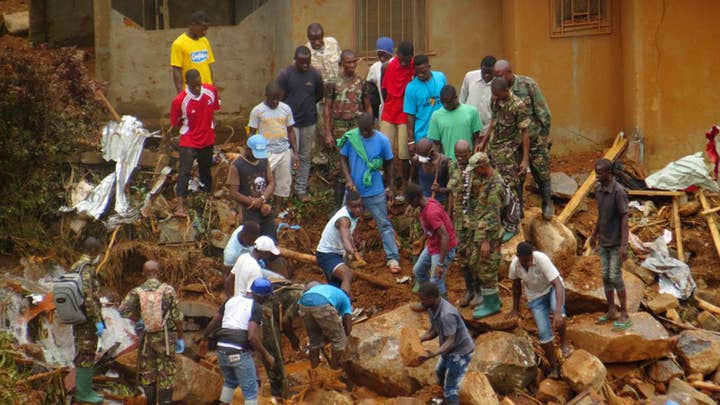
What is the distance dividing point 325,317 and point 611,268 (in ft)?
11.5

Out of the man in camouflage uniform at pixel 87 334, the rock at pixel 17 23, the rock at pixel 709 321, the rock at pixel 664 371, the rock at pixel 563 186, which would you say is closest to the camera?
the man in camouflage uniform at pixel 87 334

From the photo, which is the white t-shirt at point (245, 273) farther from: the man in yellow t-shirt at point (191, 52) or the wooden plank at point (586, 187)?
the wooden plank at point (586, 187)

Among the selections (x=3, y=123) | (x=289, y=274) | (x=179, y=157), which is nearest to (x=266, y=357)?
(x=289, y=274)

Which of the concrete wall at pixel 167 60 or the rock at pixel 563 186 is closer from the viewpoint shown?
the rock at pixel 563 186

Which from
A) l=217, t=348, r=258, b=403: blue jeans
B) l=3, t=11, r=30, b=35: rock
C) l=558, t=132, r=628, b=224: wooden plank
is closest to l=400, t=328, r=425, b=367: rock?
l=217, t=348, r=258, b=403: blue jeans

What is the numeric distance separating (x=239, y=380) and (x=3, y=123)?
18.9 feet

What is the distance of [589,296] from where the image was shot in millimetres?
16406

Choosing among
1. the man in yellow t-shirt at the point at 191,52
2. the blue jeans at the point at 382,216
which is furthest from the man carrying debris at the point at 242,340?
the man in yellow t-shirt at the point at 191,52

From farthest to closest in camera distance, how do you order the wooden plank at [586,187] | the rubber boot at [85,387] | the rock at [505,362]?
1. the wooden plank at [586,187]
2. the rock at [505,362]
3. the rubber boot at [85,387]

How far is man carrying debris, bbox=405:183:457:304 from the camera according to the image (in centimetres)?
1513

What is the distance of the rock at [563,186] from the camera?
18.8 meters

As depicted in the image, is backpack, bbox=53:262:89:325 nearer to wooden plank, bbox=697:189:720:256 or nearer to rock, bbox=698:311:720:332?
rock, bbox=698:311:720:332

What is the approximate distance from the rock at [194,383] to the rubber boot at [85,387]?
0.92 meters

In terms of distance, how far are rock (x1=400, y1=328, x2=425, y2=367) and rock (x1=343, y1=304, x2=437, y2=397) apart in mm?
487
